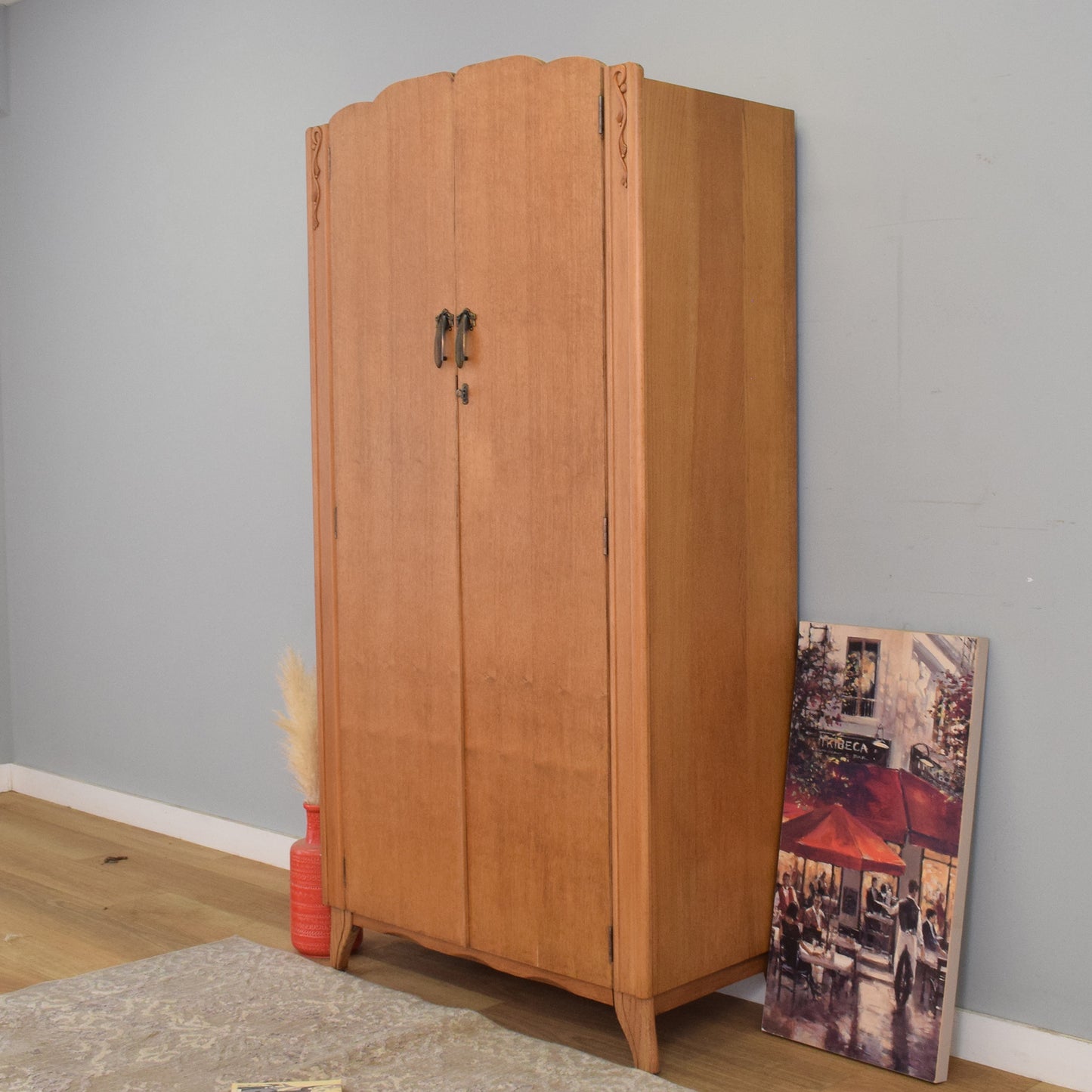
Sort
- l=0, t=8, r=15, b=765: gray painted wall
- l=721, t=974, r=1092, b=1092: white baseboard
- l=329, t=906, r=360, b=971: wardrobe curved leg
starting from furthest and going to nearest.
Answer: l=0, t=8, r=15, b=765: gray painted wall
l=329, t=906, r=360, b=971: wardrobe curved leg
l=721, t=974, r=1092, b=1092: white baseboard

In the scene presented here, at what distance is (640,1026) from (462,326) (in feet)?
4.33

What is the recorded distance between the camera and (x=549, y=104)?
2264mm

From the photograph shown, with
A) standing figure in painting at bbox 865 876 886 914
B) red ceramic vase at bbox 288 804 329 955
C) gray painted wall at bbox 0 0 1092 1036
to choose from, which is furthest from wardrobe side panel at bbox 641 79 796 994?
red ceramic vase at bbox 288 804 329 955

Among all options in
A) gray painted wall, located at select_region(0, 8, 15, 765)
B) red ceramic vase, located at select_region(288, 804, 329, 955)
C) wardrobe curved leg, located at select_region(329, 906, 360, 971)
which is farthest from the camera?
gray painted wall, located at select_region(0, 8, 15, 765)

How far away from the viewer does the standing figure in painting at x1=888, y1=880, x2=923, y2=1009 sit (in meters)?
2.24

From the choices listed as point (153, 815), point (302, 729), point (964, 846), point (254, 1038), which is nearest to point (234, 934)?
point (302, 729)

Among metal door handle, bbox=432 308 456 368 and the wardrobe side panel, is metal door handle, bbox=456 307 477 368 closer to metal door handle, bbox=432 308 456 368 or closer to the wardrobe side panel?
metal door handle, bbox=432 308 456 368

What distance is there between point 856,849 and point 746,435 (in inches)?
31.4

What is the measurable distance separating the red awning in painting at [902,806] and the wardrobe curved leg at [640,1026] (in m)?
0.53

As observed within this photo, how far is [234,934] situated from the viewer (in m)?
3.03

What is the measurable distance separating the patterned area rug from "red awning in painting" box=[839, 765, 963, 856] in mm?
603

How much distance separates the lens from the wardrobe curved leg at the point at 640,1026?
2232 millimetres

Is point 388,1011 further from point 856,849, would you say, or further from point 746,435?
point 746,435

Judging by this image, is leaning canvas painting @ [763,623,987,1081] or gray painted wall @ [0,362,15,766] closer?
leaning canvas painting @ [763,623,987,1081]
